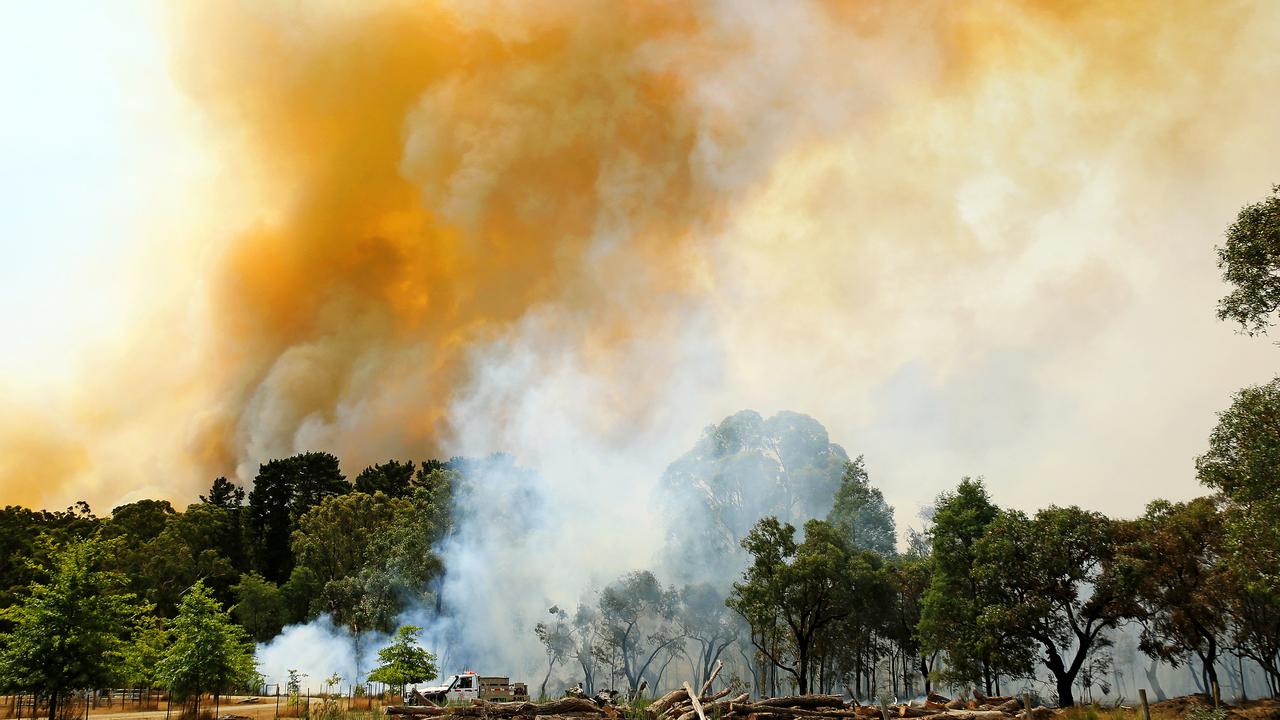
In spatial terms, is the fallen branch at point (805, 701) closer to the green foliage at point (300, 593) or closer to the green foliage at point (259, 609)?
the green foliage at point (259, 609)

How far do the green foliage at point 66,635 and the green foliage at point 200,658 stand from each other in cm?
326

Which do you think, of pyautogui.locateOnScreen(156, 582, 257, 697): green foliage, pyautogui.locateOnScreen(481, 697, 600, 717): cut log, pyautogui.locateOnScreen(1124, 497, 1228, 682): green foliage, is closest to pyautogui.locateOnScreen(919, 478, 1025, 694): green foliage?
pyautogui.locateOnScreen(1124, 497, 1228, 682): green foliage

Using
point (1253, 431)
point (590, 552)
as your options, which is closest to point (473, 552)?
point (590, 552)

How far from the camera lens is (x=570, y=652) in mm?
62062

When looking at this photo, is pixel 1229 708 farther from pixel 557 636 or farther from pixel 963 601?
pixel 557 636

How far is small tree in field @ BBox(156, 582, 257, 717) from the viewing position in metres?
29.1

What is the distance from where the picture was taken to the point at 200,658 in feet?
96.0

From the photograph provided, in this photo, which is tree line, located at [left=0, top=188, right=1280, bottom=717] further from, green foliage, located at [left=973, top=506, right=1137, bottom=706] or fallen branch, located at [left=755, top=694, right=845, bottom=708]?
fallen branch, located at [left=755, top=694, right=845, bottom=708]

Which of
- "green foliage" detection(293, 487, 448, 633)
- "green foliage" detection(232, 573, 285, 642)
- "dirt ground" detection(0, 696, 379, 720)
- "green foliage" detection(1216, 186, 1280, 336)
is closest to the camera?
"green foliage" detection(1216, 186, 1280, 336)

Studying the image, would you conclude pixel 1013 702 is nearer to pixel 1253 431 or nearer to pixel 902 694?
pixel 1253 431

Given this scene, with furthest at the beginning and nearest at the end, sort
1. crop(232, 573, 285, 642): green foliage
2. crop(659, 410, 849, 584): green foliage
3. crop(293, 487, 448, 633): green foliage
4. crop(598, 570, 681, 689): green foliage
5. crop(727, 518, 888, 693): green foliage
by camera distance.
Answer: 1. crop(232, 573, 285, 642): green foliage
2. crop(659, 410, 849, 584): green foliage
3. crop(293, 487, 448, 633): green foliage
4. crop(598, 570, 681, 689): green foliage
5. crop(727, 518, 888, 693): green foliage

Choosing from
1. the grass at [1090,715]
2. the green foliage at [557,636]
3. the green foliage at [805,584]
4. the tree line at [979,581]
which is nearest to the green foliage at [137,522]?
the green foliage at [557,636]

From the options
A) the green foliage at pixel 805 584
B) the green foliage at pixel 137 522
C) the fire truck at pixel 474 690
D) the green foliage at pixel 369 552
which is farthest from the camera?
the green foliage at pixel 137 522

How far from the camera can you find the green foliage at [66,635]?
78.5ft
